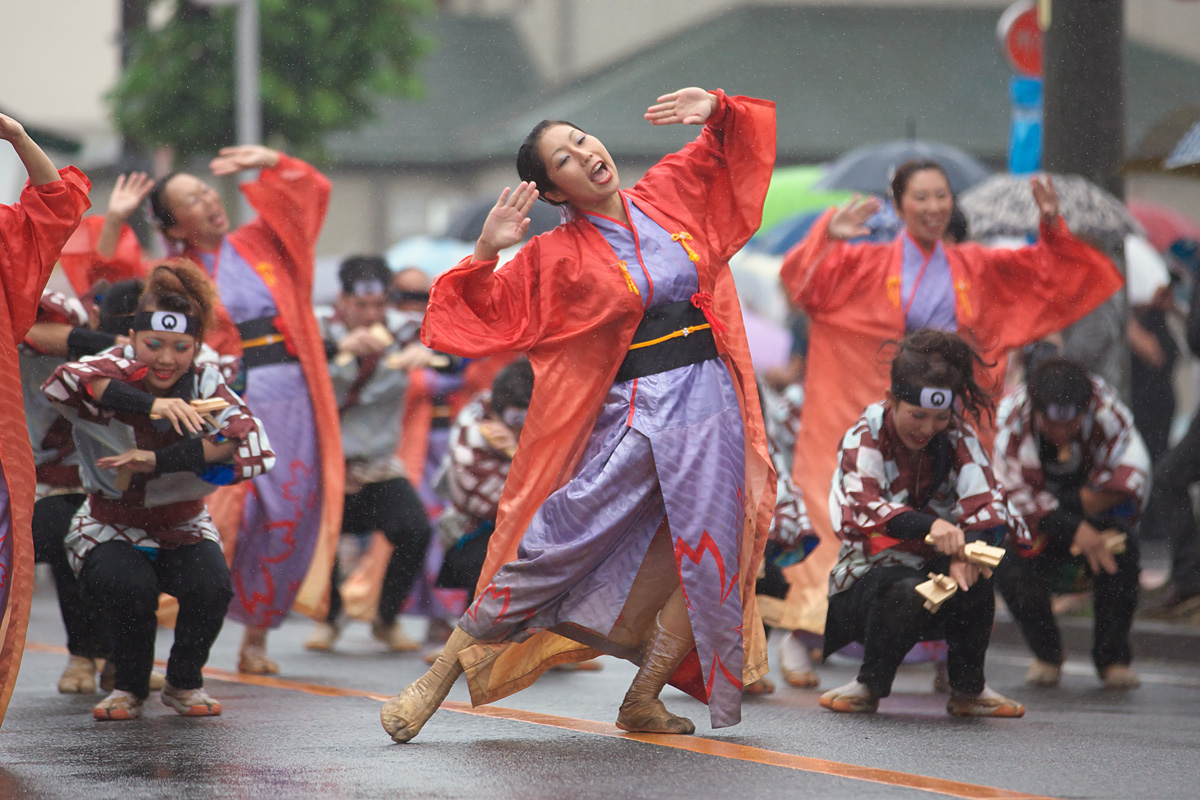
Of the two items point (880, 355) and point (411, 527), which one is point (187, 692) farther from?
point (880, 355)

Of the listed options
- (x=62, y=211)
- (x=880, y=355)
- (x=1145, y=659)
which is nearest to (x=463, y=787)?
(x=62, y=211)

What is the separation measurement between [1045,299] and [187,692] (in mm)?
3438

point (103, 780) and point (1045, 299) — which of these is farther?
point (1045, 299)

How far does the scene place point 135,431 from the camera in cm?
546

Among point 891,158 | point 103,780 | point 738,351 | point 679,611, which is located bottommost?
point 103,780

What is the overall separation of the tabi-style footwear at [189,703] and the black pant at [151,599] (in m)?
0.02

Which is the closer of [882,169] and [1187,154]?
[1187,154]

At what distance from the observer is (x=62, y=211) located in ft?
16.2

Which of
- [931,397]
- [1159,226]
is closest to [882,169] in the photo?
[1159,226]

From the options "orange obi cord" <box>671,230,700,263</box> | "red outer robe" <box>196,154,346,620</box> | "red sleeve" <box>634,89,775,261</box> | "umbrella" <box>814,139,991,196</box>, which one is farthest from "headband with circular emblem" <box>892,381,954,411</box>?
"umbrella" <box>814,139,991,196</box>

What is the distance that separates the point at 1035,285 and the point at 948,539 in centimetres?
168

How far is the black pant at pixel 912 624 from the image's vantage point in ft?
18.1

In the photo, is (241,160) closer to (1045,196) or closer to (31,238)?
(31,238)

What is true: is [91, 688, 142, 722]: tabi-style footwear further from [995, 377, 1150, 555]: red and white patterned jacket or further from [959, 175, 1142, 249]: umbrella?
[959, 175, 1142, 249]: umbrella
